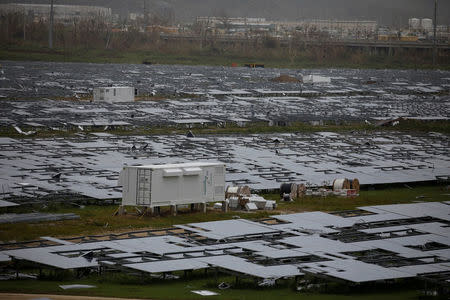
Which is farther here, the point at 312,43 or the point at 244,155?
the point at 312,43

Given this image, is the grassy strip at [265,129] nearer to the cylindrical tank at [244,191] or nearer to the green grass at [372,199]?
the green grass at [372,199]

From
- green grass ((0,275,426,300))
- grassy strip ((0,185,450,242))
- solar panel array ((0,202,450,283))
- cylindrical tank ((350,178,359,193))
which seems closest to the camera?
green grass ((0,275,426,300))

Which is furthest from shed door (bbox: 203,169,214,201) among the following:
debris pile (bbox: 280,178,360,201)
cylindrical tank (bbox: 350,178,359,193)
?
cylindrical tank (bbox: 350,178,359,193)

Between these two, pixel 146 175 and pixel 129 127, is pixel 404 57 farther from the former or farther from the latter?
pixel 146 175

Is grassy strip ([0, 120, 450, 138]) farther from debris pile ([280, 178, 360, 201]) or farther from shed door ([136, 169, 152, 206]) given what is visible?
shed door ([136, 169, 152, 206])

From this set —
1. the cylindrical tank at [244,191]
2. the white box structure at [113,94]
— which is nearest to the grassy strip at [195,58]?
the white box structure at [113,94]

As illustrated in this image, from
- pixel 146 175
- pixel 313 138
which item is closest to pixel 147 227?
pixel 146 175

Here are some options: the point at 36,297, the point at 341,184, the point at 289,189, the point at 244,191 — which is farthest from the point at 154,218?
the point at 36,297
